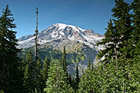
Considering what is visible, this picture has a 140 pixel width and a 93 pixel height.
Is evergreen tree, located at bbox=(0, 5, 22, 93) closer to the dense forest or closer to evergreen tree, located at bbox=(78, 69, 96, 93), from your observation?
the dense forest

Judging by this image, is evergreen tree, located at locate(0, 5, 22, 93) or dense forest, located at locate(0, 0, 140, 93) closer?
dense forest, located at locate(0, 0, 140, 93)

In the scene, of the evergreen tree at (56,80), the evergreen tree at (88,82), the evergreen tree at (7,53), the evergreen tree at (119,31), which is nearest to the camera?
the evergreen tree at (56,80)

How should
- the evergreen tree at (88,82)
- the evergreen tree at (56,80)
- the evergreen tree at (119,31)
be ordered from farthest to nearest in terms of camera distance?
the evergreen tree at (119,31), the evergreen tree at (88,82), the evergreen tree at (56,80)

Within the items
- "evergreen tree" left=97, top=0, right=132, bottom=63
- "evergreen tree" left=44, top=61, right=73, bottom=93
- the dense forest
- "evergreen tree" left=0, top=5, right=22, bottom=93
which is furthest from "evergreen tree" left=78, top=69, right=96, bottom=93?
"evergreen tree" left=0, top=5, right=22, bottom=93

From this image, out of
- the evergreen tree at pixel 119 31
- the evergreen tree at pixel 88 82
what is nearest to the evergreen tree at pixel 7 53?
the evergreen tree at pixel 88 82

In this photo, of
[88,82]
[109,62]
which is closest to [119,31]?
[109,62]

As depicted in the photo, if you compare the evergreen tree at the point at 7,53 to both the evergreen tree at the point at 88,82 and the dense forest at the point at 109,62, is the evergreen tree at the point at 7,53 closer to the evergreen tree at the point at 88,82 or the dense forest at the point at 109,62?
the dense forest at the point at 109,62

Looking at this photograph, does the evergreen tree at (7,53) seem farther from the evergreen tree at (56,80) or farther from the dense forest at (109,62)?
the evergreen tree at (56,80)

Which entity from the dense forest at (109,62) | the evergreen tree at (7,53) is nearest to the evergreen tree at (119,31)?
the dense forest at (109,62)

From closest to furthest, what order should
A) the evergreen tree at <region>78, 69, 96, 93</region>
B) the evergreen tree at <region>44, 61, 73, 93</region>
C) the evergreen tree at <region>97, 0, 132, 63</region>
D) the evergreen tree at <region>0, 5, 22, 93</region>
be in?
the evergreen tree at <region>44, 61, 73, 93</region> < the evergreen tree at <region>78, 69, 96, 93</region> < the evergreen tree at <region>97, 0, 132, 63</region> < the evergreen tree at <region>0, 5, 22, 93</region>

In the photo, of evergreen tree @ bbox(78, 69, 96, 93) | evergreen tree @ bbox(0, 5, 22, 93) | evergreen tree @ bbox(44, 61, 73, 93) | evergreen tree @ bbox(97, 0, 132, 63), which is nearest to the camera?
evergreen tree @ bbox(44, 61, 73, 93)

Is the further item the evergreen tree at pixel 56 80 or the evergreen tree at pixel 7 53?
the evergreen tree at pixel 7 53

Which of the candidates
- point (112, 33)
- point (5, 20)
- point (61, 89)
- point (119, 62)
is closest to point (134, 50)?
point (112, 33)

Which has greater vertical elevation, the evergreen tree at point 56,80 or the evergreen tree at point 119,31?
the evergreen tree at point 119,31
